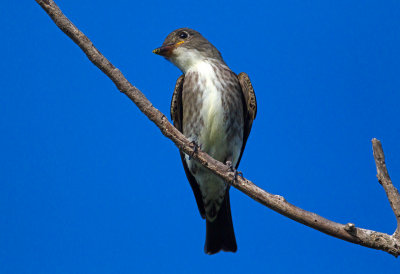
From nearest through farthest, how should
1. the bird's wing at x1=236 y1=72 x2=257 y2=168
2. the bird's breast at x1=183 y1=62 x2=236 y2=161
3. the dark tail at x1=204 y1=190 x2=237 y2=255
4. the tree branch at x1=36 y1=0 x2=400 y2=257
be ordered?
the tree branch at x1=36 y1=0 x2=400 y2=257 → the bird's breast at x1=183 y1=62 x2=236 y2=161 → the bird's wing at x1=236 y1=72 x2=257 y2=168 → the dark tail at x1=204 y1=190 x2=237 y2=255

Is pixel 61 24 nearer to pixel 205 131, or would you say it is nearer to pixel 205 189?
pixel 205 131

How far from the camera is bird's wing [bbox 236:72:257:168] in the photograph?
4.53 meters

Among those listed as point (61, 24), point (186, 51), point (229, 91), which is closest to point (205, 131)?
point (229, 91)

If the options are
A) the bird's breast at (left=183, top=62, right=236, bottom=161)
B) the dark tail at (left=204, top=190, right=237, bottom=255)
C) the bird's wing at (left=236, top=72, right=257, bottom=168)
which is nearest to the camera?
the bird's breast at (left=183, top=62, right=236, bottom=161)

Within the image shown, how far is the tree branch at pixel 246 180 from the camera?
3.12 m

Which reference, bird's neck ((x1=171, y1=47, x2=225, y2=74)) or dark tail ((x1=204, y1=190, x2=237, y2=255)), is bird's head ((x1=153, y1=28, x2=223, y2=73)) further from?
dark tail ((x1=204, y1=190, x2=237, y2=255))

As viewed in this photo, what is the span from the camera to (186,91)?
4.48 meters

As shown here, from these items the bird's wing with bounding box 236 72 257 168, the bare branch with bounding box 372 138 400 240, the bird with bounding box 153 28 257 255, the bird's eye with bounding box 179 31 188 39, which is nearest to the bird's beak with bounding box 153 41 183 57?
the bird with bounding box 153 28 257 255

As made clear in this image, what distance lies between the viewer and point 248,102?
179 inches

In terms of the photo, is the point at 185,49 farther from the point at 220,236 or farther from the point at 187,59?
the point at 220,236

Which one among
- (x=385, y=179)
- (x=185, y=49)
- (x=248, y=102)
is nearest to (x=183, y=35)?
(x=185, y=49)

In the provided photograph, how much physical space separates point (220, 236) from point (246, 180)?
4.41 ft

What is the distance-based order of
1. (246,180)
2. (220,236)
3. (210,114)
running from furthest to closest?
1. (220,236)
2. (210,114)
3. (246,180)

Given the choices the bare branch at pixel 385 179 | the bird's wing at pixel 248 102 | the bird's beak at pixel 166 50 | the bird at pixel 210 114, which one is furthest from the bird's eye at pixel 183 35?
the bare branch at pixel 385 179
